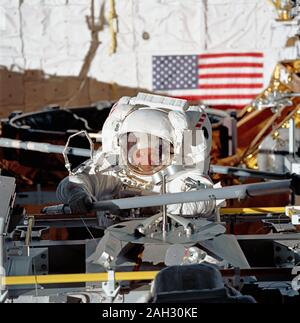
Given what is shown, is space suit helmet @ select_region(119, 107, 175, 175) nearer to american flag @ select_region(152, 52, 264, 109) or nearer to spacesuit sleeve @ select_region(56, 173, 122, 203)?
spacesuit sleeve @ select_region(56, 173, 122, 203)

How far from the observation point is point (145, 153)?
755cm

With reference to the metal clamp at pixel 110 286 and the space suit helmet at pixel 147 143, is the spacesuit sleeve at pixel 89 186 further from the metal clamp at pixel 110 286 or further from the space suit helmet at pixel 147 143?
the metal clamp at pixel 110 286

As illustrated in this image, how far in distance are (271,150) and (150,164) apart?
4.33m

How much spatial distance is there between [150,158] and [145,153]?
0.17ft

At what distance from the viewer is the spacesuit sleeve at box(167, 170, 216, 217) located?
23.9 ft

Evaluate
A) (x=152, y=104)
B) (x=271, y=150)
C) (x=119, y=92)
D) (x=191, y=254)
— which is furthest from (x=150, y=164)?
(x=119, y=92)

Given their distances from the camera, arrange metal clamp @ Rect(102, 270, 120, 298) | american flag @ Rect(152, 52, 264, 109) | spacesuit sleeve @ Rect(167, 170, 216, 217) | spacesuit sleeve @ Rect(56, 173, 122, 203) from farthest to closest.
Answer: american flag @ Rect(152, 52, 264, 109) < spacesuit sleeve @ Rect(56, 173, 122, 203) < spacesuit sleeve @ Rect(167, 170, 216, 217) < metal clamp @ Rect(102, 270, 120, 298)

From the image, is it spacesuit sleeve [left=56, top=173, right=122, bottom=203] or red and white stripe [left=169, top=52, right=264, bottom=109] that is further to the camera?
red and white stripe [left=169, top=52, right=264, bottom=109]

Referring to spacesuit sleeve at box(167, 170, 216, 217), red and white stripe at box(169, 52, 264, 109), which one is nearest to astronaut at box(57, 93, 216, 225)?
spacesuit sleeve at box(167, 170, 216, 217)

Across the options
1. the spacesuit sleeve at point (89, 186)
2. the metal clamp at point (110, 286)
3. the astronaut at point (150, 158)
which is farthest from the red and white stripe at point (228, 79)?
the metal clamp at point (110, 286)

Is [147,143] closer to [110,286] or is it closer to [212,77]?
[110,286]

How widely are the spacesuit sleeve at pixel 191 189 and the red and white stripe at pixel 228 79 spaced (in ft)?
29.4

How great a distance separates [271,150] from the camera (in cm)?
1166

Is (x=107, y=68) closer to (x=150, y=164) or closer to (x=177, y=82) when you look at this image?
(x=177, y=82)
